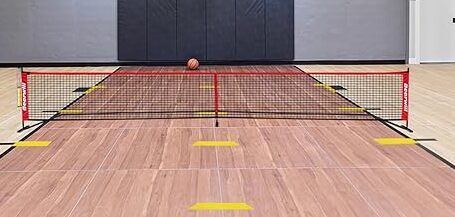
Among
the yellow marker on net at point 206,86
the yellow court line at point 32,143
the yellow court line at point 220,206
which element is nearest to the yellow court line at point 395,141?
the yellow court line at point 220,206

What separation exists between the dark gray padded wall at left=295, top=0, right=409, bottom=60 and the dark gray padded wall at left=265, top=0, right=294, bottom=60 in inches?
7.3

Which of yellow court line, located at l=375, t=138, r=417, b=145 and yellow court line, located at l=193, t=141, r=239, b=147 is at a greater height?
yellow court line, located at l=375, t=138, r=417, b=145

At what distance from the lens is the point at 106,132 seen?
324 inches

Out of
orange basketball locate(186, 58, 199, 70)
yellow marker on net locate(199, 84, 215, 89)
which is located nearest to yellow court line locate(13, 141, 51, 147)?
yellow marker on net locate(199, 84, 215, 89)

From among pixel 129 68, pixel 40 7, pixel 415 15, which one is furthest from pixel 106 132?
pixel 415 15

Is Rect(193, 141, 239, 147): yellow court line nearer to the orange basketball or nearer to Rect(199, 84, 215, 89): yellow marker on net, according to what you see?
Rect(199, 84, 215, 89): yellow marker on net

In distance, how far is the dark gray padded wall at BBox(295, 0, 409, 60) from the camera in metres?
18.7

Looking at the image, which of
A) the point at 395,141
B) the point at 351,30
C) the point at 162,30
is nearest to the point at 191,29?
the point at 162,30

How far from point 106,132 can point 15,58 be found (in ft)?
36.5

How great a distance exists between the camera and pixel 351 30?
18.8 meters

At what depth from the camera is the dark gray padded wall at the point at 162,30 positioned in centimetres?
1841

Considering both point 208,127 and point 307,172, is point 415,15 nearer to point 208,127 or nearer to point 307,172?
point 208,127

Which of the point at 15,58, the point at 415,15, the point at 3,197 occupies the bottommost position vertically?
the point at 3,197

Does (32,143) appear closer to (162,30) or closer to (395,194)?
(395,194)
